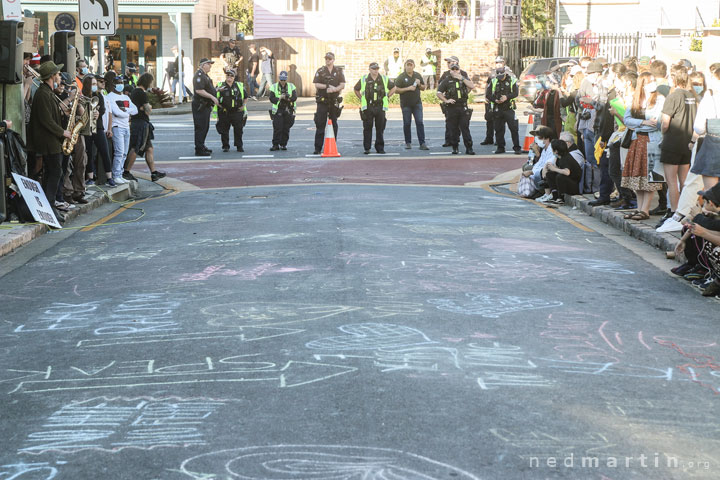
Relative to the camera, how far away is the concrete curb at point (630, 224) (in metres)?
10.7

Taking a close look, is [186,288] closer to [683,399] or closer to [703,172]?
[683,399]

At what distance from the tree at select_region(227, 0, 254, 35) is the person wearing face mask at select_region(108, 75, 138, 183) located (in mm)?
57732

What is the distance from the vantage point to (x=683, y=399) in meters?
5.50

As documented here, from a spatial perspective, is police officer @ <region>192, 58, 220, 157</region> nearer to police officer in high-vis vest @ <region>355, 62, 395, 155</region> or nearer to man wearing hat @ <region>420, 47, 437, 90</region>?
police officer in high-vis vest @ <region>355, 62, 395, 155</region>

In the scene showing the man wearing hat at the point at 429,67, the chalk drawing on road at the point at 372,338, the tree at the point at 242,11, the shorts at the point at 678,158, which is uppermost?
the tree at the point at 242,11

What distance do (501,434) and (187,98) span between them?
35.9m

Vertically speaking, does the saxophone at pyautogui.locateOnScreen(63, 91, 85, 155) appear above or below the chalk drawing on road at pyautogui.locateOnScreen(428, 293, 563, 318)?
above

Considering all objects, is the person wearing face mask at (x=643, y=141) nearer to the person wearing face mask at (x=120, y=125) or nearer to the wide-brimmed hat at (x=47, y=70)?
the wide-brimmed hat at (x=47, y=70)

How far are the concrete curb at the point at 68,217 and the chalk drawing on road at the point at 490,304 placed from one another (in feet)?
Result: 16.9

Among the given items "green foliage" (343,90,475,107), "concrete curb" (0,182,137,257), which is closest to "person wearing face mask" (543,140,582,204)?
"concrete curb" (0,182,137,257)

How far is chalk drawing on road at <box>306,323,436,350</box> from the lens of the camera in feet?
21.3

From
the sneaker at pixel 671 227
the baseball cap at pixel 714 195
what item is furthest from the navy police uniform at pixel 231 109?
the baseball cap at pixel 714 195

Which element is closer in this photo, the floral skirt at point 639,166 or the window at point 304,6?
the floral skirt at point 639,166

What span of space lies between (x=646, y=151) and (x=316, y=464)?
28.7 feet
